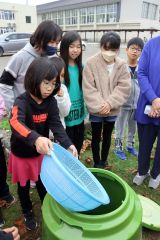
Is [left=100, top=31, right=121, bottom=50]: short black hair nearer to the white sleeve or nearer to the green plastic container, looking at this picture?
the white sleeve

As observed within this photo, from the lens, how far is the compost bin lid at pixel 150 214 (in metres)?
2.24

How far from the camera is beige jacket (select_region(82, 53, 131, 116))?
104 inches

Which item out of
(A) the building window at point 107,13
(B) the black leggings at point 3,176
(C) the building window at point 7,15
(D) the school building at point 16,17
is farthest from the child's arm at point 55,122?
(C) the building window at point 7,15

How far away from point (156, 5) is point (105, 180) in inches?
1597

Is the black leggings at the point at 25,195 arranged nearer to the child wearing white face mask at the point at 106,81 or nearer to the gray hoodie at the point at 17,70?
the gray hoodie at the point at 17,70

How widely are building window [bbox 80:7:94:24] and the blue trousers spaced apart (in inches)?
1490

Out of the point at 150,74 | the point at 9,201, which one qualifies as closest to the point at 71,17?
the point at 150,74

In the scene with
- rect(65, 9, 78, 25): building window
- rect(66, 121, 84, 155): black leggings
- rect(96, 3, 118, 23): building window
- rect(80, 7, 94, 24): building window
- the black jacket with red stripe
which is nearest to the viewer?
the black jacket with red stripe

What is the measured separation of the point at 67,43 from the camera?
97.1 inches

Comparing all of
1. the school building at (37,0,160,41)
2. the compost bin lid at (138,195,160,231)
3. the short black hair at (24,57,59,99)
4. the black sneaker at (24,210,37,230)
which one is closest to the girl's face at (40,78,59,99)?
the short black hair at (24,57,59,99)

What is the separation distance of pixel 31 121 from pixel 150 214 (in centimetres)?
140

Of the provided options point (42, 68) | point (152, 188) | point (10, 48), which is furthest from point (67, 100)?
point (10, 48)

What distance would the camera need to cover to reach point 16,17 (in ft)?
128

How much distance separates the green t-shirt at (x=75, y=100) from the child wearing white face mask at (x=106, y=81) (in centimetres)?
9
